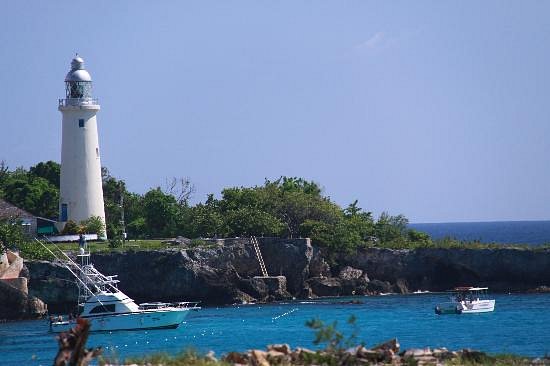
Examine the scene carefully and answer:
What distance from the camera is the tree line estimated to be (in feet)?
300

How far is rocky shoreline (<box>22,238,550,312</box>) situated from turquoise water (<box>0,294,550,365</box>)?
407 cm

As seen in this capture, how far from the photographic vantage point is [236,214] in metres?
92.2

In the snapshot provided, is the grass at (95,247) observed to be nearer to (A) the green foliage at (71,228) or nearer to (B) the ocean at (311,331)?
(A) the green foliage at (71,228)

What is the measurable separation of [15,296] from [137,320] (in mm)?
12759

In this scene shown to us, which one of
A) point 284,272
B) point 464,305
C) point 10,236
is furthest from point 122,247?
point 464,305

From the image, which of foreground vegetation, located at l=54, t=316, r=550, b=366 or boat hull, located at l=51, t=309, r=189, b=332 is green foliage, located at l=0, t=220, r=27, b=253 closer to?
boat hull, located at l=51, t=309, r=189, b=332

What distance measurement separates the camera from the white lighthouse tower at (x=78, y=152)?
8506 centimetres

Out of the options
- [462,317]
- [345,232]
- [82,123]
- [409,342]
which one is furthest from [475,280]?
[409,342]

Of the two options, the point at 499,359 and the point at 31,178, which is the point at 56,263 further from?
the point at 499,359

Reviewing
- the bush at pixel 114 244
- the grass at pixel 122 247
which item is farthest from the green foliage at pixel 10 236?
the bush at pixel 114 244

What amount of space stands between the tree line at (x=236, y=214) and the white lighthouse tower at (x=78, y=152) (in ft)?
16.0

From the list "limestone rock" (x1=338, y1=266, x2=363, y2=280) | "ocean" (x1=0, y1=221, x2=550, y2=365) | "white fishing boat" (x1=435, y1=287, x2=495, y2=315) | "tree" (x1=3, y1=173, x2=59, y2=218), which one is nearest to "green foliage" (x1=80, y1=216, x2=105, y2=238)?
"tree" (x1=3, y1=173, x2=59, y2=218)

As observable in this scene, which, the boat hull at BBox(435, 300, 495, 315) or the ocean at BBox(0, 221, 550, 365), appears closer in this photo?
the ocean at BBox(0, 221, 550, 365)

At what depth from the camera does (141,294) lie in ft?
272
